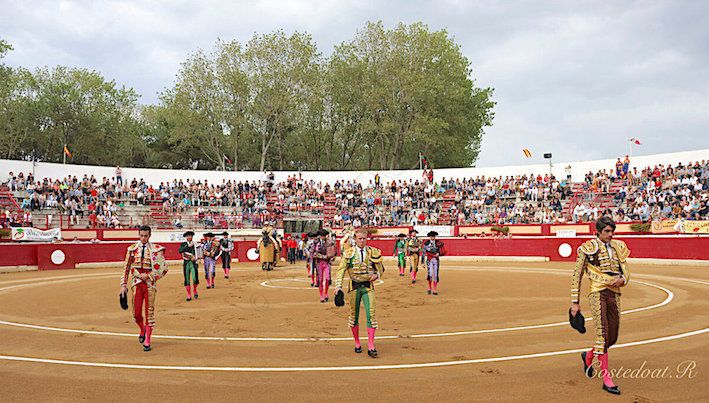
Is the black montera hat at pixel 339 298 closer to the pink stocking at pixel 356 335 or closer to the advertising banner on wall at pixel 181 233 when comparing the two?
the pink stocking at pixel 356 335

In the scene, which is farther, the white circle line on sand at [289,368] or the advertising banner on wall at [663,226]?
the advertising banner on wall at [663,226]

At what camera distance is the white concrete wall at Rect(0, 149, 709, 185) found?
36.9 metres

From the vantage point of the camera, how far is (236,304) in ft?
46.2

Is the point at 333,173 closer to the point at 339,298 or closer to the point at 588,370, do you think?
the point at 339,298

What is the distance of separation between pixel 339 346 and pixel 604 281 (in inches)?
167

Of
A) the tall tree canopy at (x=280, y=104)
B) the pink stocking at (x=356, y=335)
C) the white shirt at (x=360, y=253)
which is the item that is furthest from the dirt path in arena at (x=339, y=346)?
the tall tree canopy at (x=280, y=104)

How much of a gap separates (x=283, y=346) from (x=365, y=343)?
4.39 feet

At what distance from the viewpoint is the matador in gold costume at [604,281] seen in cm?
647

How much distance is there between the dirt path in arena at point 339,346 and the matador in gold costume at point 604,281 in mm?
564

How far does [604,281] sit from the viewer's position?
21.4 feet

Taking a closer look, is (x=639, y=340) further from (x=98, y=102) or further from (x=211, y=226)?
(x=98, y=102)

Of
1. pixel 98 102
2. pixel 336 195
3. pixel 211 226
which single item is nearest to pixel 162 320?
pixel 211 226

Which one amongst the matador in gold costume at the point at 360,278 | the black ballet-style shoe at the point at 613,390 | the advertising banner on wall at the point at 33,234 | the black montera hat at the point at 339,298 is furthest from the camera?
the advertising banner on wall at the point at 33,234

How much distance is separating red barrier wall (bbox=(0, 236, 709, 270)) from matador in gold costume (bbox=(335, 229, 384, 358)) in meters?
21.3
